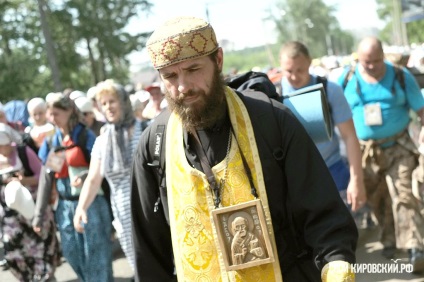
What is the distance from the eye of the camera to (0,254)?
945 cm

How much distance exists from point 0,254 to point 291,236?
7323mm

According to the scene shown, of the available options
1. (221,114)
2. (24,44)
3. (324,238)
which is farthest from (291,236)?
(24,44)

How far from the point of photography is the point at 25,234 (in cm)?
699

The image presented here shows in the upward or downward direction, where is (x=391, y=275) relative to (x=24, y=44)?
downward

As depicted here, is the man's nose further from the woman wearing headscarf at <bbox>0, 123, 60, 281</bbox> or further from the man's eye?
the woman wearing headscarf at <bbox>0, 123, 60, 281</bbox>

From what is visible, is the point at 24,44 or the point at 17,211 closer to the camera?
the point at 17,211

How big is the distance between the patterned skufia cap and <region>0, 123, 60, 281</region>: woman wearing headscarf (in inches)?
173

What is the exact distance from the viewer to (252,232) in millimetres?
2709

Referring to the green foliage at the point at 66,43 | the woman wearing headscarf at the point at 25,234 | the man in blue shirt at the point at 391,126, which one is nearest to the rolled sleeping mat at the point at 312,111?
the man in blue shirt at the point at 391,126

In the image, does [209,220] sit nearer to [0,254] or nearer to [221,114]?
[221,114]

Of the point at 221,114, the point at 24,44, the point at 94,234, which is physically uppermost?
the point at 24,44

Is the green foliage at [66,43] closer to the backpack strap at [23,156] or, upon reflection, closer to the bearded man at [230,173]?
the backpack strap at [23,156]

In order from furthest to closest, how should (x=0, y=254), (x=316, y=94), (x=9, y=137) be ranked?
(x=0, y=254) < (x=9, y=137) < (x=316, y=94)

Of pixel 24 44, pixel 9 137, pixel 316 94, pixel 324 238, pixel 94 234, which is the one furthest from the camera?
pixel 24 44
